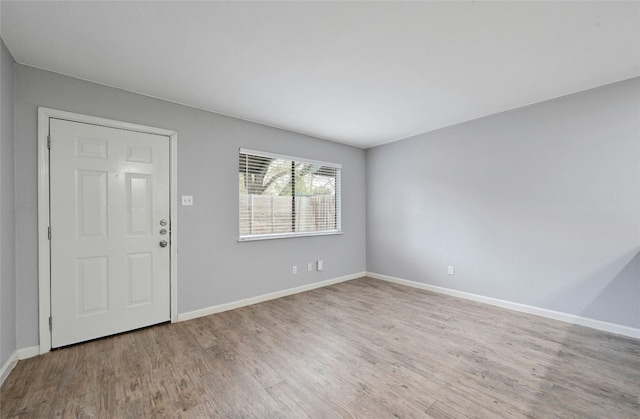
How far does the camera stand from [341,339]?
2.56m

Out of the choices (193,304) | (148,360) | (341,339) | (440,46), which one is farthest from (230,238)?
(440,46)

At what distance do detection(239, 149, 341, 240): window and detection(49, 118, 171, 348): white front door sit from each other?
97 cm

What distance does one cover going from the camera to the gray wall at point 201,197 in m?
2.23

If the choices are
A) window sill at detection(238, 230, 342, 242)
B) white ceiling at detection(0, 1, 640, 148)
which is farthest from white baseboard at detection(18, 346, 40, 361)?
white ceiling at detection(0, 1, 640, 148)

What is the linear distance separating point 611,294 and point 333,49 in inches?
139

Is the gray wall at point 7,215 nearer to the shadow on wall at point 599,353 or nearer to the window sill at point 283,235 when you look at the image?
the window sill at point 283,235

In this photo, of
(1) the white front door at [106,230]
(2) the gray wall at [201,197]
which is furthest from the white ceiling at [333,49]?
(1) the white front door at [106,230]

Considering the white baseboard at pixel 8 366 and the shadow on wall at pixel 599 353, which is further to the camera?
the white baseboard at pixel 8 366

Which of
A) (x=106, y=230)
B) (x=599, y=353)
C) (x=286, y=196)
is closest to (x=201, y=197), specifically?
(x=106, y=230)

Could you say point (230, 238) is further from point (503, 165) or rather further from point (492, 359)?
point (503, 165)

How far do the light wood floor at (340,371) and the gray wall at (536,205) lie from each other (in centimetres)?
51

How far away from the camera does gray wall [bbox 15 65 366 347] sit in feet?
7.30

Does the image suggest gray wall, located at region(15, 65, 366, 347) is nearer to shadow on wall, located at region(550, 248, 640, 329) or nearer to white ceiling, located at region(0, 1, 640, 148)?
white ceiling, located at region(0, 1, 640, 148)

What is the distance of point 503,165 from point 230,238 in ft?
11.8
